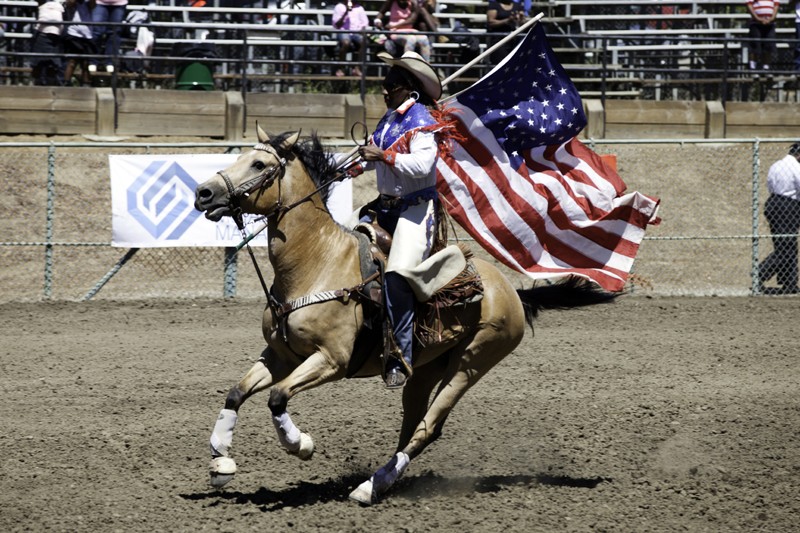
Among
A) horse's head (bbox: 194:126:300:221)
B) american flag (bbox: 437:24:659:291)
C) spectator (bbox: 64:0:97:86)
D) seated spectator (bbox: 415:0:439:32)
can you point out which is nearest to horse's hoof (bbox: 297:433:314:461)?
horse's head (bbox: 194:126:300:221)

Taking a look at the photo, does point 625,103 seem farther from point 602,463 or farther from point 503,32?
point 602,463

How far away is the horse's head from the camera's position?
5512 mm

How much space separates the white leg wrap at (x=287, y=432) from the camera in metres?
5.60

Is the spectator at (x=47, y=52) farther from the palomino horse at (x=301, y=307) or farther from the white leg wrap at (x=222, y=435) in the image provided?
the white leg wrap at (x=222, y=435)

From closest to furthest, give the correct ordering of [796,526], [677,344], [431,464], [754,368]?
[796,526] → [431,464] → [754,368] → [677,344]

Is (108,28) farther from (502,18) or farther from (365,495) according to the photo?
(365,495)

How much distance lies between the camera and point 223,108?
53.4 ft

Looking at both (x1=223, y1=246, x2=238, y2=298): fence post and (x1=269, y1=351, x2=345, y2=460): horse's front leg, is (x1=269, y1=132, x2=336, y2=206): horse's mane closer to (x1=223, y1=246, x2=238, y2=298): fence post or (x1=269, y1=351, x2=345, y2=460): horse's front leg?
(x1=269, y1=351, x2=345, y2=460): horse's front leg

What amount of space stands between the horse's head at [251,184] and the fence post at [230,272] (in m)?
6.96

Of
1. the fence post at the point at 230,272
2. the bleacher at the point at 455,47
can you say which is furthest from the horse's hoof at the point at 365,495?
the bleacher at the point at 455,47

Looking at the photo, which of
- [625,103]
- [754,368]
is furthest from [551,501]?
[625,103]

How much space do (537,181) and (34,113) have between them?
10.8m

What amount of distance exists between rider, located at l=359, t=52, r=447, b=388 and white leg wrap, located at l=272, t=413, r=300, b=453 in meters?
0.65

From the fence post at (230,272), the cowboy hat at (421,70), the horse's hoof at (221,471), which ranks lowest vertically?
the fence post at (230,272)
